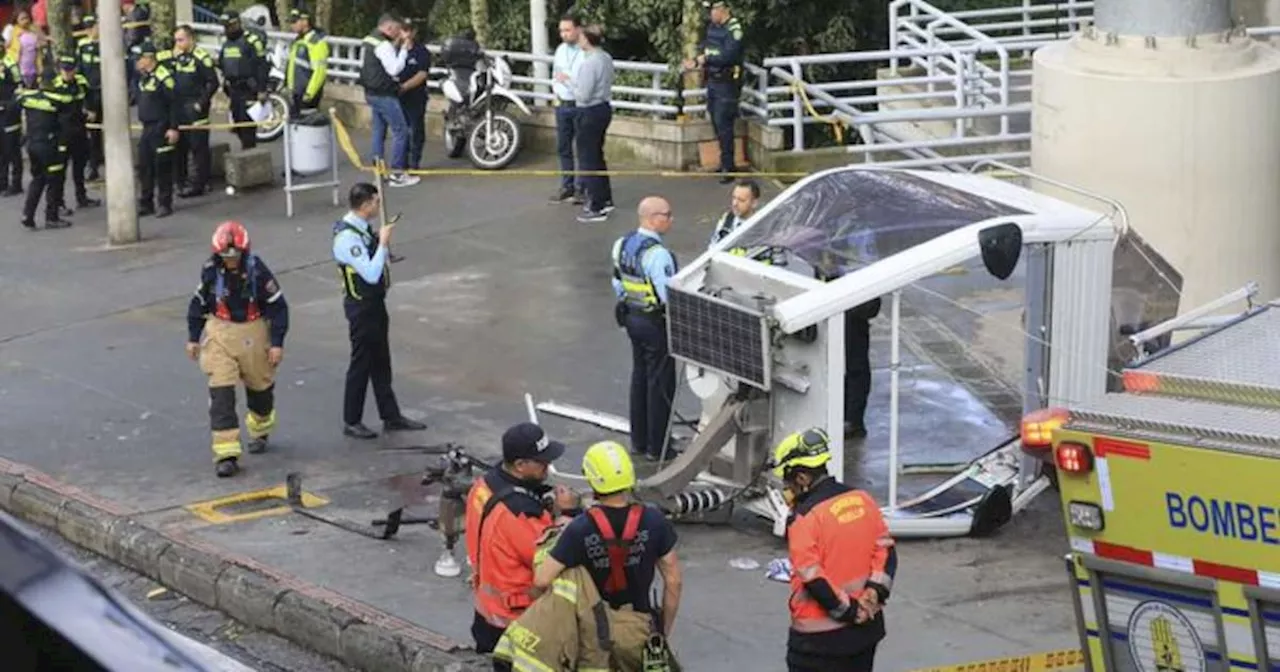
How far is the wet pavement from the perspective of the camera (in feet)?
33.0

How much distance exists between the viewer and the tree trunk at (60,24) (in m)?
24.5

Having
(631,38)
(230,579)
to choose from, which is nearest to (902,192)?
(230,579)

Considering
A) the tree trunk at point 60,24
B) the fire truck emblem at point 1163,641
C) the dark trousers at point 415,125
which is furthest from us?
the tree trunk at point 60,24

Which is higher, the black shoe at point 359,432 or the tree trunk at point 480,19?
the tree trunk at point 480,19

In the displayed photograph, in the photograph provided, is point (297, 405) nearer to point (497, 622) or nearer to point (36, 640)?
Result: point (497, 622)

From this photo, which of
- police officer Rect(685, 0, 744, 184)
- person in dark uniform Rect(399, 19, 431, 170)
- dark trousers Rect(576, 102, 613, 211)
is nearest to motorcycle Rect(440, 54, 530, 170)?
person in dark uniform Rect(399, 19, 431, 170)

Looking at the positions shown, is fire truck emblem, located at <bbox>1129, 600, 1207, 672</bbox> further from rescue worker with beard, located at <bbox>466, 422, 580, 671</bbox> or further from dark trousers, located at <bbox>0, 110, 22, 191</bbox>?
dark trousers, located at <bbox>0, 110, 22, 191</bbox>

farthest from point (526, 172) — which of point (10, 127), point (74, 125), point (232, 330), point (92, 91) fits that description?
point (232, 330)

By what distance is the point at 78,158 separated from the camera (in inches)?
800

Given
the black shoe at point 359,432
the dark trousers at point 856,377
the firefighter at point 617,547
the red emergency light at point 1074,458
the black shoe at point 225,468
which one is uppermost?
the red emergency light at point 1074,458

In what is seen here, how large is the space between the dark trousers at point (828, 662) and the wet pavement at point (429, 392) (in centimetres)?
142

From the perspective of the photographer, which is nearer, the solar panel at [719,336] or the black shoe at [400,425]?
the solar panel at [719,336]

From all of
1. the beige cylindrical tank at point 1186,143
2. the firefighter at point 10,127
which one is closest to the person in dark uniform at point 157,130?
the firefighter at point 10,127

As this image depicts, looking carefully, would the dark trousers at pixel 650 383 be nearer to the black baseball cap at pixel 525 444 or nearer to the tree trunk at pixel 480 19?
the black baseball cap at pixel 525 444
